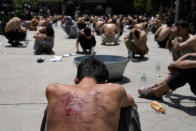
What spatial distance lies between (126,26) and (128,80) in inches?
555

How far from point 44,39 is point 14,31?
2.44m

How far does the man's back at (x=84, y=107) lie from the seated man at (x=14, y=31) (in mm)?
9406

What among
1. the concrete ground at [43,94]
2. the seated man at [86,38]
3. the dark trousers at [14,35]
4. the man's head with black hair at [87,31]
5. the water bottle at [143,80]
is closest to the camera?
the concrete ground at [43,94]

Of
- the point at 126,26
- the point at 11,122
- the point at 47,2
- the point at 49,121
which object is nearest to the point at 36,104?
the point at 11,122

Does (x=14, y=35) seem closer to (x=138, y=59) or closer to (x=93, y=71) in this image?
(x=138, y=59)

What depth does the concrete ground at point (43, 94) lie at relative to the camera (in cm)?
377

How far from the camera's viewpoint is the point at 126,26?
19.6 metres

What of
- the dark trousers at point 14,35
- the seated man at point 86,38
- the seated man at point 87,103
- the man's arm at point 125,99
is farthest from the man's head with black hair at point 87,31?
the seated man at point 87,103

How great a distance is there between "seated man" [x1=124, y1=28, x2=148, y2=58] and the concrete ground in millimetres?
407

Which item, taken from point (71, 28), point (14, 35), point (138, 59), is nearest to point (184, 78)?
point (138, 59)

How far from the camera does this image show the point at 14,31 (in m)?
11.1

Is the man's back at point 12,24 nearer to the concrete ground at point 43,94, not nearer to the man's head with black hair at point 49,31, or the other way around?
the man's head with black hair at point 49,31

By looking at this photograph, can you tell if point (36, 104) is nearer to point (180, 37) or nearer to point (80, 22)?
point (180, 37)

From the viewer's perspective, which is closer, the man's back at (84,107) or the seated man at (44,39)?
the man's back at (84,107)
